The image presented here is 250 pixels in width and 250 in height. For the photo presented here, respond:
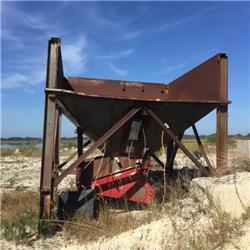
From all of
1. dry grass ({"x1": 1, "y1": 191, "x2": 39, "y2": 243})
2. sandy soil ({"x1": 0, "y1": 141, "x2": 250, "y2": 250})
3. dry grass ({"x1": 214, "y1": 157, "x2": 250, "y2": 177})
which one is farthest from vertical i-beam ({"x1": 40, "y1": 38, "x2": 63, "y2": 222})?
dry grass ({"x1": 214, "y1": 157, "x2": 250, "y2": 177})

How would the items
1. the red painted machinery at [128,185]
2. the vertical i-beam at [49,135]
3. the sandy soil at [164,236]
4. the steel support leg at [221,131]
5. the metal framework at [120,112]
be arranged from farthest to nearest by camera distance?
1. the red painted machinery at [128,185]
2. the steel support leg at [221,131]
3. the metal framework at [120,112]
4. the vertical i-beam at [49,135]
5. the sandy soil at [164,236]

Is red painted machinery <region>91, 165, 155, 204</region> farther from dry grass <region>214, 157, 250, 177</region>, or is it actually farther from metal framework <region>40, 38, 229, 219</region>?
dry grass <region>214, 157, 250, 177</region>

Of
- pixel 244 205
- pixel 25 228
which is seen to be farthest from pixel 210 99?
pixel 25 228

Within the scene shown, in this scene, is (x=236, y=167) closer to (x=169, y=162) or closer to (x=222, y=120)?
(x=222, y=120)

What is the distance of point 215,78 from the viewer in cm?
707

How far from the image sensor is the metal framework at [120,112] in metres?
6.00

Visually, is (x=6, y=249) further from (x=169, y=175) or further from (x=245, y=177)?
(x=169, y=175)

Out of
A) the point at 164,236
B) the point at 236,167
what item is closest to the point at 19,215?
the point at 164,236

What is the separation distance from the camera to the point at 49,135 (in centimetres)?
598

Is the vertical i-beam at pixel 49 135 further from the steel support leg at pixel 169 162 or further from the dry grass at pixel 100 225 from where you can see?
the steel support leg at pixel 169 162

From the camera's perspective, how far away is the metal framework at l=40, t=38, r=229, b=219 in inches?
236

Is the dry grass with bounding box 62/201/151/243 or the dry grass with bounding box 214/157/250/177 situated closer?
the dry grass with bounding box 62/201/151/243

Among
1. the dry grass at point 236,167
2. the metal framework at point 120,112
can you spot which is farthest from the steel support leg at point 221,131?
the dry grass at point 236,167

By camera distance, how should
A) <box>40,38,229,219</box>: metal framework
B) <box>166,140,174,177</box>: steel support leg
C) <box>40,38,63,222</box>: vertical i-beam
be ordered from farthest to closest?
<box>166,140,174,177</box>: steel support leg → <box>40,38,229,219</box>: metal framework → <box>40,38,63,222</box>: vertical i-beam
